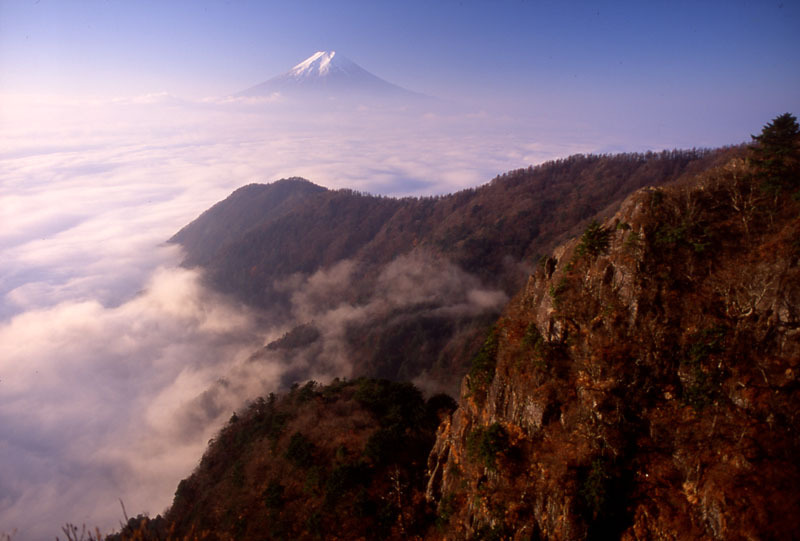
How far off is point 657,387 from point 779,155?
8.20 metres

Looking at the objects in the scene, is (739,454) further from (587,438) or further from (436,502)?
(436,502)

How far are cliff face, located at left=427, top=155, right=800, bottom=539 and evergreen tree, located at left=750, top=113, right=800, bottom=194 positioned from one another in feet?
1.53

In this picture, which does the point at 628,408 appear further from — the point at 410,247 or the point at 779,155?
the point at 410,247

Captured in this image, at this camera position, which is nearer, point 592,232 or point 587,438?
point 587,438

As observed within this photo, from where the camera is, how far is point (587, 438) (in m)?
10.1

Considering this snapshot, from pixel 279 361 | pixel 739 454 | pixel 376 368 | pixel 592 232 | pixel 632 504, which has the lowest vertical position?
→ pixel 279 361

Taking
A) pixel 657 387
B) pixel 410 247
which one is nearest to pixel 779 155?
pixel 657 387

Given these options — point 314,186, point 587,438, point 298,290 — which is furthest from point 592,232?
point 314,186

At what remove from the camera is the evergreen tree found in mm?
10742

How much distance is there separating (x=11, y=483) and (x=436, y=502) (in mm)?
90297

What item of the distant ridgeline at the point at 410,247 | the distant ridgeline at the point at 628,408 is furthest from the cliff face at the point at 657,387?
the distant ridgeline at the point at 410,247

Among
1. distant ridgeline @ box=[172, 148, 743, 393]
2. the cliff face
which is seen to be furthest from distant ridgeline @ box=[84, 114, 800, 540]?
distant ridgeline @ box=[172, 148, 743, 393]

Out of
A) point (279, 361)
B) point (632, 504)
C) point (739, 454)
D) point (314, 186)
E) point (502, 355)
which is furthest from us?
point (314, 186)

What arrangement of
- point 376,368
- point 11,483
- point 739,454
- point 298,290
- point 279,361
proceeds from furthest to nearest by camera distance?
point 298,290, point 279,361, point 11,483, point 376,368, point 739,454
